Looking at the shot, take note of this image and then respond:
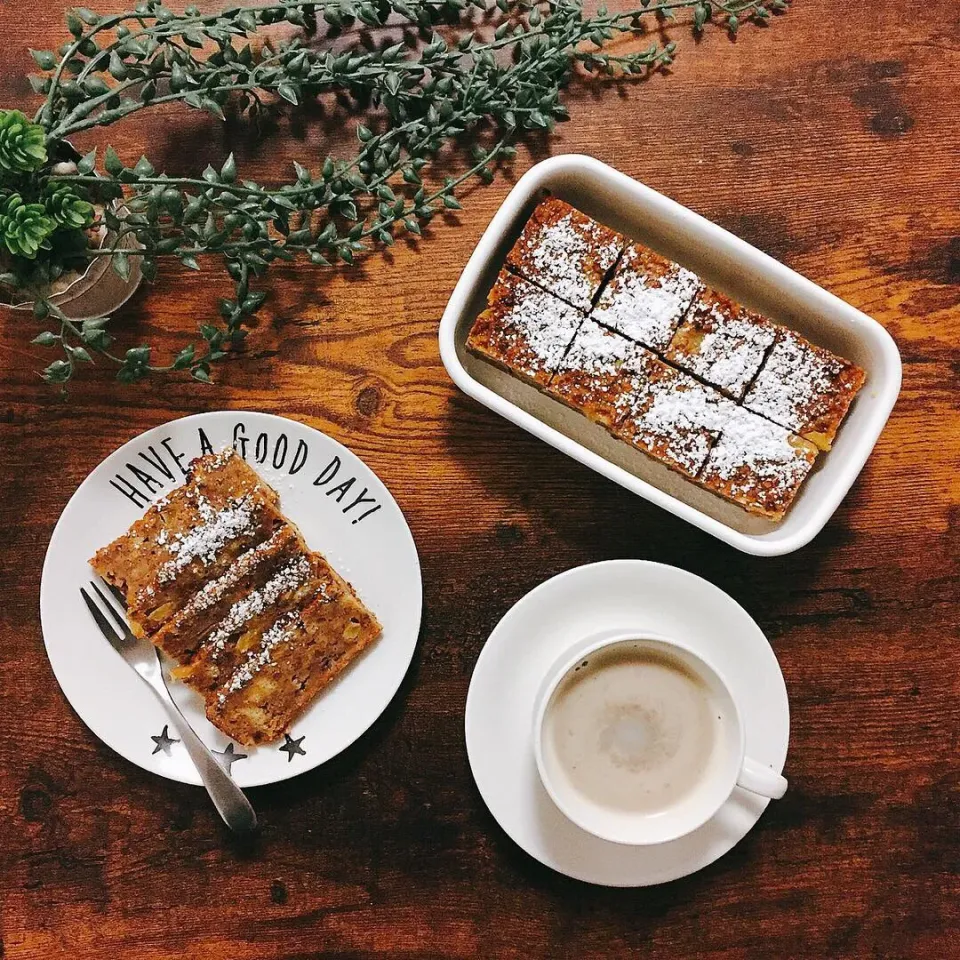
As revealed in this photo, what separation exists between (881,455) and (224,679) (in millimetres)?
1359

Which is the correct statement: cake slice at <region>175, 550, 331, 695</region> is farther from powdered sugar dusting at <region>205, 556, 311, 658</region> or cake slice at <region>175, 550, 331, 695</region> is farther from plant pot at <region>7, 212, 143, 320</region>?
plant pot at <region>7, 212, 143, 320</region>

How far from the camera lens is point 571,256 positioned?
1.65m

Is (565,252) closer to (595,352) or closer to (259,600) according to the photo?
(595,352)

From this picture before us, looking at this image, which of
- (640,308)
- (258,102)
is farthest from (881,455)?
(258,102)

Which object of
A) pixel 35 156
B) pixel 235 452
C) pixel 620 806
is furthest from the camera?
pixel 235 452

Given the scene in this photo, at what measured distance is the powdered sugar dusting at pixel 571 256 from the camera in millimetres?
1649

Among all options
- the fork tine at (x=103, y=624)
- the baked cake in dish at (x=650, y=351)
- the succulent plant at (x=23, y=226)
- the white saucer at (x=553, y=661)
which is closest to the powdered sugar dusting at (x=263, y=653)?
the fork tine at (x=103, y=624)

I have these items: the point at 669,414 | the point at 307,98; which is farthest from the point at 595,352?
the point at 307,98

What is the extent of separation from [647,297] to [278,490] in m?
0.79

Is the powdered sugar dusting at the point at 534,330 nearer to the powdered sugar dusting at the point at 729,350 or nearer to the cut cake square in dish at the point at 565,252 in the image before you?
the cut cake square in dish at the point at 565,252

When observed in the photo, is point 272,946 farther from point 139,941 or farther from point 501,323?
point 501,323

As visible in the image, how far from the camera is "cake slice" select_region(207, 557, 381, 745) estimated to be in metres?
1.69

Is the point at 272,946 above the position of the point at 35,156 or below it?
below

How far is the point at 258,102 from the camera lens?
171 cm
